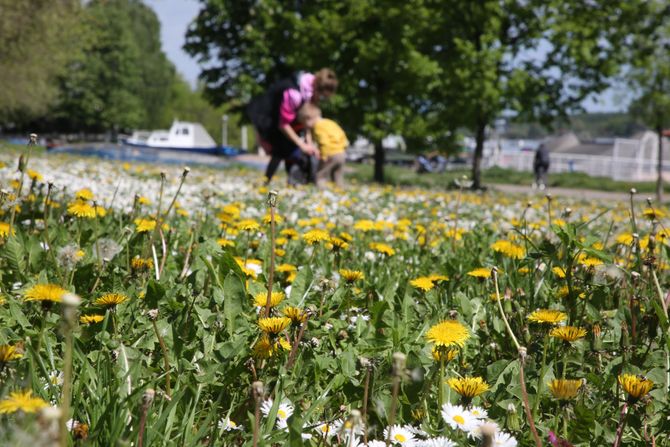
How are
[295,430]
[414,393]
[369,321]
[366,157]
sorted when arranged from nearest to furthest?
[295,430], [414,393], [369,321], [366,157]

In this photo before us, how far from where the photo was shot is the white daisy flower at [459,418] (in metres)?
1.23

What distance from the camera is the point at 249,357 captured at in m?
1.59

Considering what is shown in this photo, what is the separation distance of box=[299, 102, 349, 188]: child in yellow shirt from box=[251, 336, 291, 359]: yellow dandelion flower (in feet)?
22.7

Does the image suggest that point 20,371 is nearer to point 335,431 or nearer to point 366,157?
point 335,431

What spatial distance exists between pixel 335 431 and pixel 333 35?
19.0m

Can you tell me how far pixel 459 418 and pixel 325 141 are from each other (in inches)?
308

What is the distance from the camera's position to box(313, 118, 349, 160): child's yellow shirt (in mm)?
8852

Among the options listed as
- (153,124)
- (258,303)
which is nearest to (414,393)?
(258,303)

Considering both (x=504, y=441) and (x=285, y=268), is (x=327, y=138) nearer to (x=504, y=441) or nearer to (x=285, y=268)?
(x=285, y=268)

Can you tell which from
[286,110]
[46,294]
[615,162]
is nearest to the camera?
[46,294]

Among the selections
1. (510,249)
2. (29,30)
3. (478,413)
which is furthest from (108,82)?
(478,413)

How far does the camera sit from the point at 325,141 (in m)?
8.91

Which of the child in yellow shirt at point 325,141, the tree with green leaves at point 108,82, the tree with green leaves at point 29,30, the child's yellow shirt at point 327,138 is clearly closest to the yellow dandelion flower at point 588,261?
the child in yellow shirt at point 325,141

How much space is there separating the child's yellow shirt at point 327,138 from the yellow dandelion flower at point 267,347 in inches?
288
